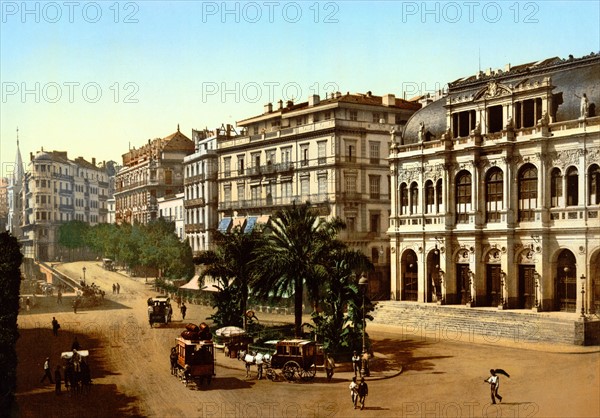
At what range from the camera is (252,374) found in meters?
34.0

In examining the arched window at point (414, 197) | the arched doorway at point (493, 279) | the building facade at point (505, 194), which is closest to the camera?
the building facade at point (505, 194)

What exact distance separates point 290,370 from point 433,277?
2588 centimetres

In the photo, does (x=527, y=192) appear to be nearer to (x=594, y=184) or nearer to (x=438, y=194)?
(x=594, y=184)

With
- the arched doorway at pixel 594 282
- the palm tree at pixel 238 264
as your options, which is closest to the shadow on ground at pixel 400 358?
the palm tree at pixel 238 264

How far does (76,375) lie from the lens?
3095 centimetres

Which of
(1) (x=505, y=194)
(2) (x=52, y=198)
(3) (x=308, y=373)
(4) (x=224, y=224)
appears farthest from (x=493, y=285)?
(2) (x=52, y=198)

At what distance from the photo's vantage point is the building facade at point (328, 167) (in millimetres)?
64750

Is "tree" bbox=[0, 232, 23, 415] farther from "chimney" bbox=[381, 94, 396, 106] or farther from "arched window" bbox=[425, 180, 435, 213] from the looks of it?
"chimney" bbox=[381, 94, 396, 106]

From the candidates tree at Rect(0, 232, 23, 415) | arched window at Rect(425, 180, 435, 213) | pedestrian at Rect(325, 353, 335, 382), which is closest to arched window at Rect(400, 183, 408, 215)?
arched window at Rect(425, 180, 435, 213)

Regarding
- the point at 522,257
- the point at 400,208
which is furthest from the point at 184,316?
the point at 522,257

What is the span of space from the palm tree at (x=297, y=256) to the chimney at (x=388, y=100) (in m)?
34.3

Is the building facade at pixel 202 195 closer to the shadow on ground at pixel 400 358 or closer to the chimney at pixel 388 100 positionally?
the chimney at pixel 388 100

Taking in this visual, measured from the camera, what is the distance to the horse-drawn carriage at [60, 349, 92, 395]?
30.7 metres

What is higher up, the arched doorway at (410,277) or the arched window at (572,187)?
the arched window at (572,187)
